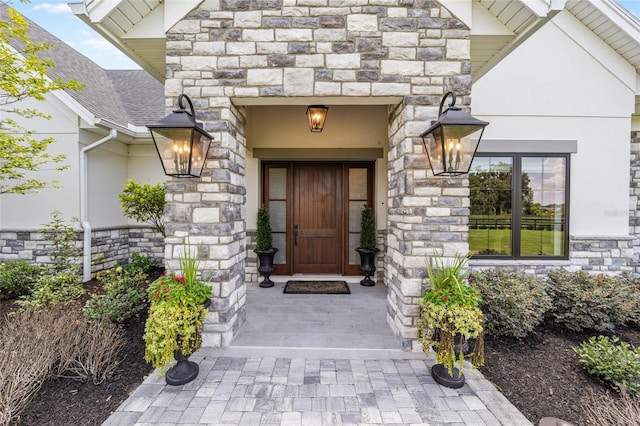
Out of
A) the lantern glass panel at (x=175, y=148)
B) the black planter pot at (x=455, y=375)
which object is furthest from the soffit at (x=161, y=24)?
the black planter pot at (x=455, y=375)

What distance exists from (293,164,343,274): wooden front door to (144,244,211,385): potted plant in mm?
3003

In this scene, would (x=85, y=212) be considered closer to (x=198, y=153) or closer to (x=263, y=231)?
(x=263, y=231)

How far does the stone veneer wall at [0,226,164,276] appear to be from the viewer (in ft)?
17.0

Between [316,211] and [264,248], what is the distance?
1.27 metres

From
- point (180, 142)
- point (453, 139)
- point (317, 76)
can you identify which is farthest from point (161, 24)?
point (453, 139)

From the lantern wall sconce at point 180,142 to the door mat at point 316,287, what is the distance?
2772 millimetres

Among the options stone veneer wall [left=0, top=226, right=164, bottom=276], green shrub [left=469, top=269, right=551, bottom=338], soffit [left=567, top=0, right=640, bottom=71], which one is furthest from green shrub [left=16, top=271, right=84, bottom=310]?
soffit [left=567, top=0, right=640, bottom=71]

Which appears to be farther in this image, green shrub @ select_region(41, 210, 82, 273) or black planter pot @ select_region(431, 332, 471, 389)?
green shrub @ select_region(41, 210, 82, 273)

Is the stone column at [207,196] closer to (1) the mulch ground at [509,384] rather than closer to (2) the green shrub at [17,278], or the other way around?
(1) the mulch ground at [509,384]

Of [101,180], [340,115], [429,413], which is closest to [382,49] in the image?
[340,115]

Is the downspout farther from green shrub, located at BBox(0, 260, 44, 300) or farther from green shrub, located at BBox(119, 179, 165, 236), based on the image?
green shrub, located at BBox(119, 179, 165, 236)

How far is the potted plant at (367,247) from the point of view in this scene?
523 centimetres

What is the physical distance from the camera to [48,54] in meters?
6.18

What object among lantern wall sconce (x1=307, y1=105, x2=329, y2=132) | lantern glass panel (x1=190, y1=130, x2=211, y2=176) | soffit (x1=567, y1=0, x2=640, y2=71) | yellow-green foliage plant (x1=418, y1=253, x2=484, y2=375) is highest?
soffit (x1=567, y1=0, x2=640, y2=71)
